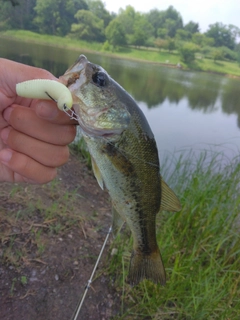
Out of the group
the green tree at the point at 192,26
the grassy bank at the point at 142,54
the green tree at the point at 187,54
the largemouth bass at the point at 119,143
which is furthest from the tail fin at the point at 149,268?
the green tree at the point at 192,26

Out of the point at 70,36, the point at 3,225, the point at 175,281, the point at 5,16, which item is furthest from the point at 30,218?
the point at 70,36

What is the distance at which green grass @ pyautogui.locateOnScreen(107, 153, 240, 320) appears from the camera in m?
2.26

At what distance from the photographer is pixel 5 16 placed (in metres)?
14.6

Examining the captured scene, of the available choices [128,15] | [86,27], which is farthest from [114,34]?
[128,15]

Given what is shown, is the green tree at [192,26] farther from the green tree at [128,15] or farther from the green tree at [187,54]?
the green tree at [187,54]

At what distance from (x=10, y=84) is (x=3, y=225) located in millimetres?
1659

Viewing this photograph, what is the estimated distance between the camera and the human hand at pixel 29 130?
132cm

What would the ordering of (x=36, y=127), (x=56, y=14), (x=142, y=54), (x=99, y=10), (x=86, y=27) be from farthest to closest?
(x=99, y=10) < (x=142, y=54) < (x=86, y=27) < (x=56, y=14) < (x=36, y=127)

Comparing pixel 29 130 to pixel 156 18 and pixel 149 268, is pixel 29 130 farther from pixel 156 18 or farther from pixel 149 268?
pixel 156 18

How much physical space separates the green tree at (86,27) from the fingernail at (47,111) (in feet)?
81.2

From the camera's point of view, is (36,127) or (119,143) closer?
(119,143)

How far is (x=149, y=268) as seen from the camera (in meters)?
1.67

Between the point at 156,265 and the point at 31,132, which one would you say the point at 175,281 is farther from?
the point at 31,132

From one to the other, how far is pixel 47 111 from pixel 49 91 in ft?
0.65
